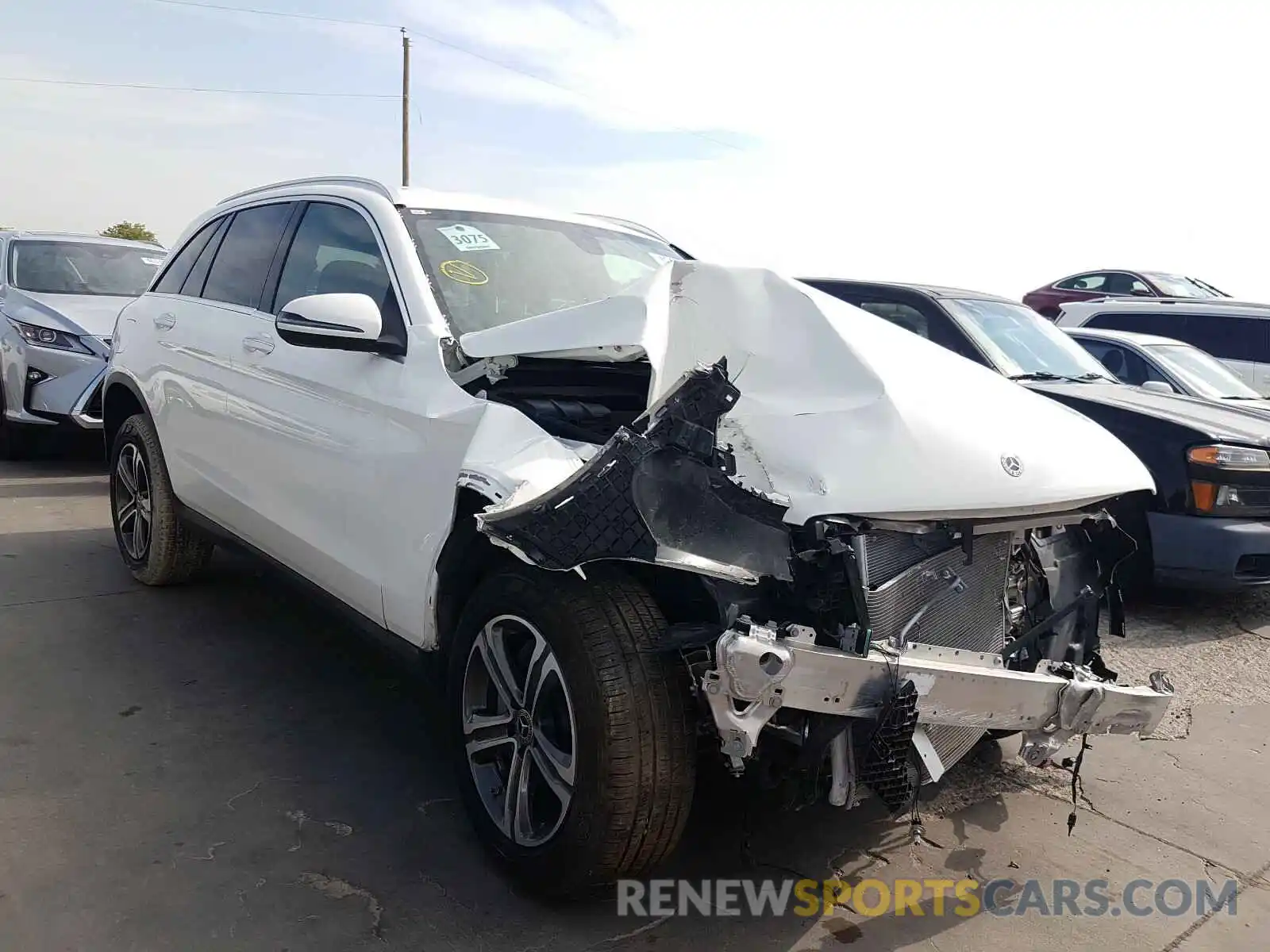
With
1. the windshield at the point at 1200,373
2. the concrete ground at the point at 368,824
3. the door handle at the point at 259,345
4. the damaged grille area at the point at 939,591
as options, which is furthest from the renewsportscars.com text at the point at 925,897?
the windshield at the point at 1200,373

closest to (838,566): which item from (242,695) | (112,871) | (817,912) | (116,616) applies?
(817,912)

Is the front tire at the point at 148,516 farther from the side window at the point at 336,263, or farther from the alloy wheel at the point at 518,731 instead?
the alloy wheel at the point at 518,731

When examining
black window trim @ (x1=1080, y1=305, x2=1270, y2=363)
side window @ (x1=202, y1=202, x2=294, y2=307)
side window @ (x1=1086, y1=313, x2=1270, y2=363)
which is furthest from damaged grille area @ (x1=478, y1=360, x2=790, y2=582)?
side window @ (x1=1086, y1=313, x2=1270, y2=363)

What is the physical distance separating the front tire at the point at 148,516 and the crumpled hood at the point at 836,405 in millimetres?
2692

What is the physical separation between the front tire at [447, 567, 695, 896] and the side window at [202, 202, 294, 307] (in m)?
2.23

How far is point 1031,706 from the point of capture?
2.52 m

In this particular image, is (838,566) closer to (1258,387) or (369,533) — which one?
(369,533)

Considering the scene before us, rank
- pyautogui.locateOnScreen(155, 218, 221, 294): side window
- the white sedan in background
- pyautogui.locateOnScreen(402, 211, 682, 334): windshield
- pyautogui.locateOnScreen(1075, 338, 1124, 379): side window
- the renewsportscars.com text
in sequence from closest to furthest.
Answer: the renewsportscars.com text, pyautogui.locateOnScreen(402, 211, 682, 334): windshield, pyautogui.locateOnScreen(155, 218, 221, 294): side window, the white sedan in background, pyautogui.locateOnScreen(1075, 338, 1124, 379): side window

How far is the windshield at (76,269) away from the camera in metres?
9.13

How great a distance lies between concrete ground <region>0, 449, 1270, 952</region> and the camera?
2641 millimetres

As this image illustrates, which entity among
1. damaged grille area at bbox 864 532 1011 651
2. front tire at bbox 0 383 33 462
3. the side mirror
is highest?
the side mirror

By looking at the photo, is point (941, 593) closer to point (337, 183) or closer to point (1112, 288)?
point (337, 183)

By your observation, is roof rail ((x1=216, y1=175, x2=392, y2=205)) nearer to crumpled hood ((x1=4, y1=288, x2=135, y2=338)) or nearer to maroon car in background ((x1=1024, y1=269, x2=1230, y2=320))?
crumpled hood ((x1=4, y1=288, x2=135, y2=338))

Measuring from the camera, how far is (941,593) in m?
2.61
